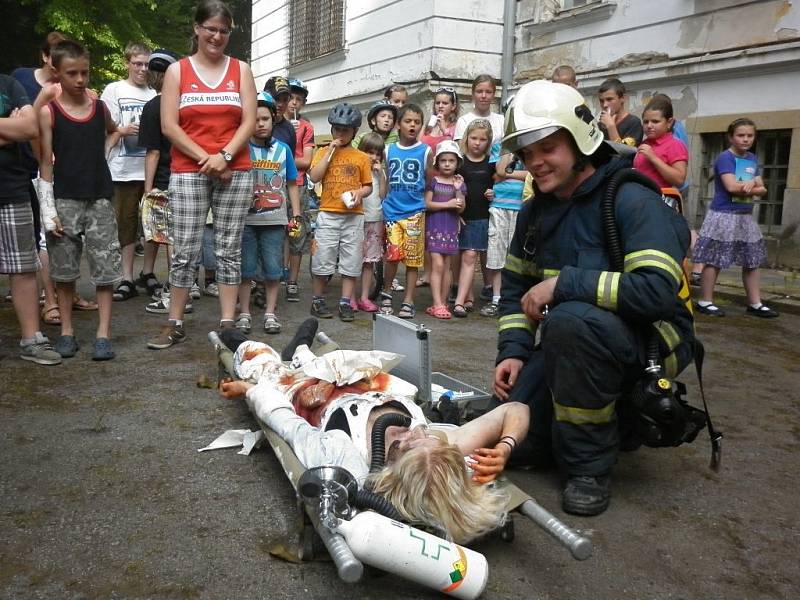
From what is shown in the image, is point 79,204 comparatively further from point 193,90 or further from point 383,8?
point 383,8

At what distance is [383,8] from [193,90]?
32.3 ft

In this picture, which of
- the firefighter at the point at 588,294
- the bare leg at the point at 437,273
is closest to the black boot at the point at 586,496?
the firefighter at the point at 588,294

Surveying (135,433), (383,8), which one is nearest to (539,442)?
(135,433)

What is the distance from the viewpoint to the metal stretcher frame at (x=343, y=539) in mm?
2105

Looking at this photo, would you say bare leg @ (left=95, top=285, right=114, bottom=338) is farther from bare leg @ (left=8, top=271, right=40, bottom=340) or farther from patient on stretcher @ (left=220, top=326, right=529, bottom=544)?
patient on stretcher @ (left=220, top=326, right=529, bottom=544)

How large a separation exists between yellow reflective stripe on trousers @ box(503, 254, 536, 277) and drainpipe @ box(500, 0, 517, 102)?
9.47 meters

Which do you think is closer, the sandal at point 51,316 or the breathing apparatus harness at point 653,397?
the breathing apparatus harness at point 653,397

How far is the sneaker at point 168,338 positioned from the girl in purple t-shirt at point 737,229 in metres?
4.70

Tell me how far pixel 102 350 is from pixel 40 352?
14.0 inches

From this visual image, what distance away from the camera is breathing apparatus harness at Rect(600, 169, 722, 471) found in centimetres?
289

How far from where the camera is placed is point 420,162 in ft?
22.0

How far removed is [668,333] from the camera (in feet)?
10.0

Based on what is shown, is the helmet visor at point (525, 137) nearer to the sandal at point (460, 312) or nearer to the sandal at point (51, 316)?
the sandal at point (460, 312)

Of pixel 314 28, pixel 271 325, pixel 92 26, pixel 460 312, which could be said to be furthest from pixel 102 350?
pixel 92 26
